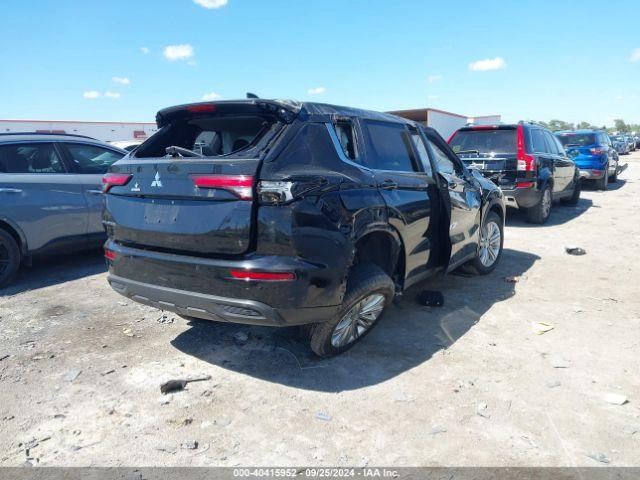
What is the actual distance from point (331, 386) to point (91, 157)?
15.6 feet

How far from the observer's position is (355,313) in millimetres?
3453

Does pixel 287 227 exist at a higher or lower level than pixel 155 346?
higher

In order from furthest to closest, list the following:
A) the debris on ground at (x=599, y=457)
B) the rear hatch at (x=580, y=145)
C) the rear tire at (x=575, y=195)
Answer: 1. the rear hatch at (x=580, y=145)
2. the rear tire at (x=575, y=195)
3. the debris on ground at (x=599, y=457)

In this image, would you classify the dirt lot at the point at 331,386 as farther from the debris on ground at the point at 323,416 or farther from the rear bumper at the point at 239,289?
the rear bumper at the point at 239,289

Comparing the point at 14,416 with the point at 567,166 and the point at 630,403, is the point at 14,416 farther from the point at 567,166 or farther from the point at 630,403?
the point at 567,166

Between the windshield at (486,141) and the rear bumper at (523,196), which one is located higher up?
the windshield at (486,141)

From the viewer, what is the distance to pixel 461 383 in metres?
3.19

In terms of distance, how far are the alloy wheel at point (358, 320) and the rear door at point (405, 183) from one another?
1.55 feet

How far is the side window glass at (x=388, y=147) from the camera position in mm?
3637

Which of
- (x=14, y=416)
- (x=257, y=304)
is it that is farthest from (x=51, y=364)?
(x=257, y=304)

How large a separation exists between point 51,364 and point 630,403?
13.4 ft

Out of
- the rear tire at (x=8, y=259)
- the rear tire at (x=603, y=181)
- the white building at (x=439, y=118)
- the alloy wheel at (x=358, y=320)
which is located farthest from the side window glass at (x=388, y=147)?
the white building at (x=439, y=118)

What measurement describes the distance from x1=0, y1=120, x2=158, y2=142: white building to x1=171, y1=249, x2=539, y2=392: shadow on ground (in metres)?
28.7

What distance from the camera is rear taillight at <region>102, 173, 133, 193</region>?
130 inches
